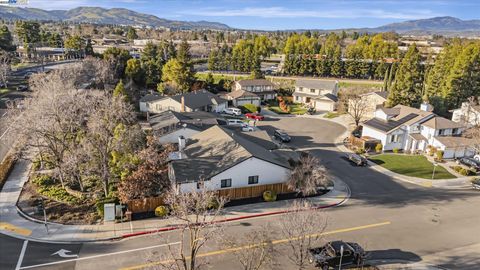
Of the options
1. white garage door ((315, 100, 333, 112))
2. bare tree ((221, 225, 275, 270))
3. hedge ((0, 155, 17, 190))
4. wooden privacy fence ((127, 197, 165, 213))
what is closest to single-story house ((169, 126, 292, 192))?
wooden privacy fence ((127, 197, 165, 213))

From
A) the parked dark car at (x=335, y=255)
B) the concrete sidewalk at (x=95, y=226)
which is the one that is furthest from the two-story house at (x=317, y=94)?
the parked dark car at (x=335, y=255)

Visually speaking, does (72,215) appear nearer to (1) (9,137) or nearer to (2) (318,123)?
(1) (9,137)

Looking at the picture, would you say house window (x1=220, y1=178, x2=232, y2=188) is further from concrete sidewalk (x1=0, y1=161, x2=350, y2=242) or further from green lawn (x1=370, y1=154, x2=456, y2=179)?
green lawn (x1=370, y1=154, x2=456, y2=179)

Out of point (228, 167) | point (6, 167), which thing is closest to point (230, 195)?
point (228, 167)

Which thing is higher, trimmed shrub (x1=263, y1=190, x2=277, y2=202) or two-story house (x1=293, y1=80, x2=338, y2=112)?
two-story house (x1=293, y1=80, x2=338, y2=112)

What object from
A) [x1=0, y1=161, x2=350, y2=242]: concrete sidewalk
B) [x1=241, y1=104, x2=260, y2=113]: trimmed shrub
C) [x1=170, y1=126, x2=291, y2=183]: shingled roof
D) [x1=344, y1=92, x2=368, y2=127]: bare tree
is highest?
[x1=344, y1=92, x2=368, y2=127]: bare tree

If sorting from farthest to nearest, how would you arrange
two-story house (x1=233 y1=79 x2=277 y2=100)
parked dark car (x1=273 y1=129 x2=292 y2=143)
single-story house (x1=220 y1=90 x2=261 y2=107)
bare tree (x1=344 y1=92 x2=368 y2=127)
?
two-story house (x1=233 y1=79 x2=277 y2=100) < single-story house (x1=220 y1=90 x2=261 y2=107) < bare tree (x1=344 y1=92 x2=368 y2=127) < parked dark car (x1=273 y1=129 x2=292 y2=143)

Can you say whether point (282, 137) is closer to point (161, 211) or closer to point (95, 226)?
point (161, 211)
